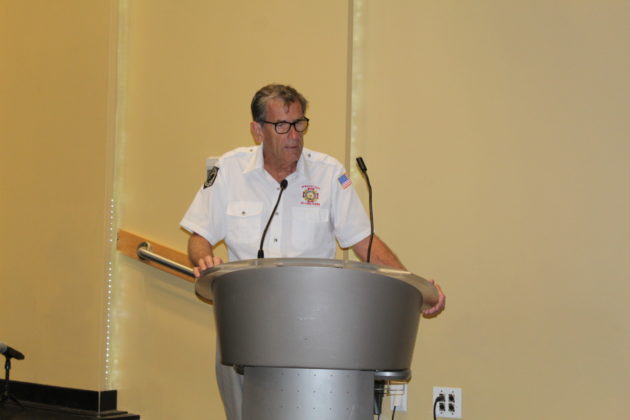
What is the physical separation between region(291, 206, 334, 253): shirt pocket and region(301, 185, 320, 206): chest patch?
0.02 meters

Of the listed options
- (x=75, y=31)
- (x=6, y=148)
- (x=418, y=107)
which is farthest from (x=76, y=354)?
(x=418, y=107)

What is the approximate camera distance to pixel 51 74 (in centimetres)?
402

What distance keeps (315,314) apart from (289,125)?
116cm

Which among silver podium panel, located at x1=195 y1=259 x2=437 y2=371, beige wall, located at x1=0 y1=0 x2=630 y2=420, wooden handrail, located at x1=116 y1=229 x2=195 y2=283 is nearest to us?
silver podium panel, located at x1=195 y1=259 x2=437 y2=371

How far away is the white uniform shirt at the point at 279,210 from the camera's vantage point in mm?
2869

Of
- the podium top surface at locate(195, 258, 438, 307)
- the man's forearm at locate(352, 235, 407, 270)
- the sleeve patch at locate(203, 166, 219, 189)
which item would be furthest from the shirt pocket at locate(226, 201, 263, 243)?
the podium top surface at locate(195, 258, 438, 307)

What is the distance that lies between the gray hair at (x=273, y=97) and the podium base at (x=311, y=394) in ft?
3.97

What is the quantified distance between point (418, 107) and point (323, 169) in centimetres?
59

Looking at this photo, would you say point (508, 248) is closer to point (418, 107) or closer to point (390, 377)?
point (418, 107)

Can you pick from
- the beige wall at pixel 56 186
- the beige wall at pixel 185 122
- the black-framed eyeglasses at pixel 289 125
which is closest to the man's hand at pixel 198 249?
the black-framed eyeglasses at pixel 289 125

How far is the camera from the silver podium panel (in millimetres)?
1794

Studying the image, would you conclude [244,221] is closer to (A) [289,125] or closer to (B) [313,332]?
(A) [289,125]

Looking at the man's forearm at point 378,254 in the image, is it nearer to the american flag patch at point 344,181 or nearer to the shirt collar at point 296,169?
the american flag patch at point 344,181

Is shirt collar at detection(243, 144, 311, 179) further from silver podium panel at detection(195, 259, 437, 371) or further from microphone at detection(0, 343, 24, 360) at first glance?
microphone at detection(0, 343, 24, 360)
